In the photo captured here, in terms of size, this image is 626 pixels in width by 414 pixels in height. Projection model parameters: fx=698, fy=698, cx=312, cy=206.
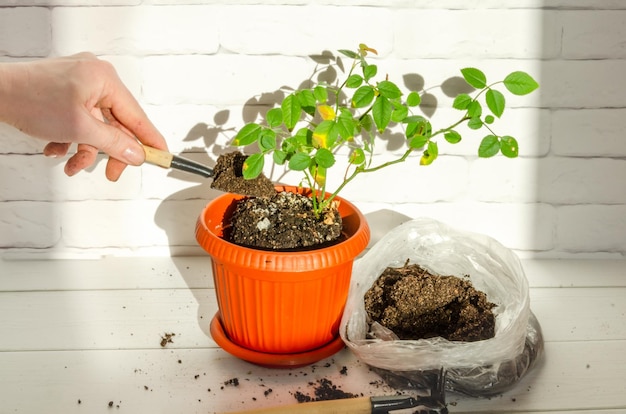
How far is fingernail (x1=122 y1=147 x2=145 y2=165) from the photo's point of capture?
113 cm

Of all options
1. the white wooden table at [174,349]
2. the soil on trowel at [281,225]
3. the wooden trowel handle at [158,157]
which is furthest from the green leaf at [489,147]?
the wooden trowel handle at [158,157]

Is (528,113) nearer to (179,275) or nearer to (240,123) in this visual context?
(240,123)

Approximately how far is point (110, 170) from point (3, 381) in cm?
40

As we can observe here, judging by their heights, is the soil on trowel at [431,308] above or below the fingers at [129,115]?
below

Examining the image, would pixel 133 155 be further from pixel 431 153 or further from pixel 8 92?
pixel 431 153

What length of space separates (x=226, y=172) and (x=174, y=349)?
33 cm

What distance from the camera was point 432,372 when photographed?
112 cm

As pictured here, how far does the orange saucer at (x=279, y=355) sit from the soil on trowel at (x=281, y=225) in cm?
19

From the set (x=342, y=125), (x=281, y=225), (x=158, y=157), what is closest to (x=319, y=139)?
(x=342, y=125)

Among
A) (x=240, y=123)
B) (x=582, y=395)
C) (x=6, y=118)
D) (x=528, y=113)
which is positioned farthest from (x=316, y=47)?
(x=582, y=395)

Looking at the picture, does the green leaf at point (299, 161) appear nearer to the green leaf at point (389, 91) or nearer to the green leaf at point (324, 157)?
the green leaf at point (324, 157)

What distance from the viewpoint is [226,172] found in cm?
121

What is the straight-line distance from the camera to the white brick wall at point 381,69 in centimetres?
137

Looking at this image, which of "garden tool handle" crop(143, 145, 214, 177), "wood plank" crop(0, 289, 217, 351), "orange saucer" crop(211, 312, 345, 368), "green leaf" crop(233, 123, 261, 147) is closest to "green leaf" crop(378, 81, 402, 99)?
"green leaf" crop(233, 123, 261, 147)
